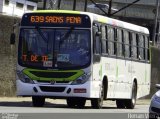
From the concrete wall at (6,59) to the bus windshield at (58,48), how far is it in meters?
6.76

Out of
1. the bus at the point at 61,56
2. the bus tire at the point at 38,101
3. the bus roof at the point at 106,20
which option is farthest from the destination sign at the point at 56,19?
the bus tire at the point at 38,101

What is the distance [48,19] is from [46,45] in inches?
37.9

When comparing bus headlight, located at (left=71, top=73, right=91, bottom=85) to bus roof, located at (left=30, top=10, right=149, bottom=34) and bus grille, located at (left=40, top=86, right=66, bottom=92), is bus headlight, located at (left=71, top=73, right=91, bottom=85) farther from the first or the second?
bus roof, located at (left=30, top=10, right=149, bottom=34)

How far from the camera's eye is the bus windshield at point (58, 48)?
23859 millimetres

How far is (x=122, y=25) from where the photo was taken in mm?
27656

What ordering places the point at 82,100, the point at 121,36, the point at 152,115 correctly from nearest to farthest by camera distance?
the point at 152,115 < the point at 82,100 < the point at 121,36

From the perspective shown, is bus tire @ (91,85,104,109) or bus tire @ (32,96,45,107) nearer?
bus tire @ (91,85,104,109)

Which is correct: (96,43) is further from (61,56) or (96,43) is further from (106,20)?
(106,20)

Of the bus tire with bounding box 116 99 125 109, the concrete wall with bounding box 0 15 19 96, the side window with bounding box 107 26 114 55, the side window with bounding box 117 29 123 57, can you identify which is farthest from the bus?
the concrete wall with bounding box 0 15 19 96

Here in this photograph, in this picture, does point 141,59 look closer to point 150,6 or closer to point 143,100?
point 143,100

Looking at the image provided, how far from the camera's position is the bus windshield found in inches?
939

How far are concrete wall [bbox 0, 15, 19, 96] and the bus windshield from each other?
676cm

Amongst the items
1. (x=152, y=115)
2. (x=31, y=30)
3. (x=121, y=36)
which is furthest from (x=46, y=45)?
(x=152, y=115)

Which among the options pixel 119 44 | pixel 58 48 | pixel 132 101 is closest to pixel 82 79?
pixel 58 48
